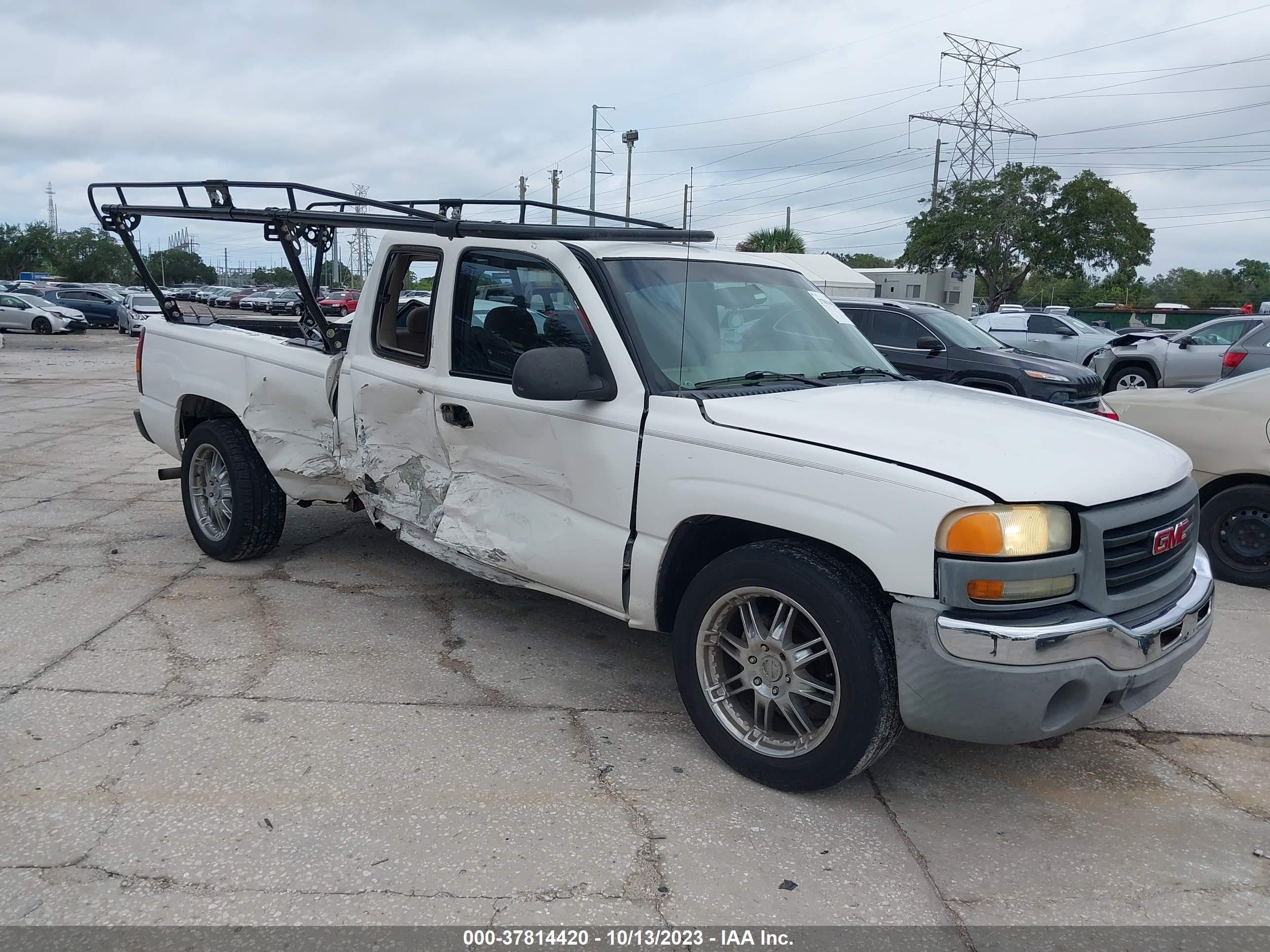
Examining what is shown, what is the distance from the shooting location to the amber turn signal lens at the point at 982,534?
9.48 feet

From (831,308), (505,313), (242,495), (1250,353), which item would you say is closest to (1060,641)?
(831,308)

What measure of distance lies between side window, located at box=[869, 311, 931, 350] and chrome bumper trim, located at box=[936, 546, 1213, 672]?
8.56 metres

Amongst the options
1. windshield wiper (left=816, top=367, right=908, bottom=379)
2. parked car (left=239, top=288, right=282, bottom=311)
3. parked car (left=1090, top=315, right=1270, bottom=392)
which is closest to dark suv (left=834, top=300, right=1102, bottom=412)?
parked car (left=1090, top=315, right=1270, bottom=392)

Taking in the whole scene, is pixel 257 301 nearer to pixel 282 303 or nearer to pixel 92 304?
pixel 282 303

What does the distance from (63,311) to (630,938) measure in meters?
40.1

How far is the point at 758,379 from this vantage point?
3.94 meters

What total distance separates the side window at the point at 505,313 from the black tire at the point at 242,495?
6.18 ft

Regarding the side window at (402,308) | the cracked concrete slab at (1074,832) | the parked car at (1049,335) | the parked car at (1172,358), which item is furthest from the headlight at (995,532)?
the parked car at (1049,335)

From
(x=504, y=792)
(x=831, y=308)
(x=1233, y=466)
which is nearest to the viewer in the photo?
(x=504, y=792)

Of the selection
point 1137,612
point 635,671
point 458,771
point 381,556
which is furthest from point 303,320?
point 1137,612

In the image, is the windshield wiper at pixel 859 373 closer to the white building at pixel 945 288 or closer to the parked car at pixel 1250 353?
the parked car at pixel 1250 353

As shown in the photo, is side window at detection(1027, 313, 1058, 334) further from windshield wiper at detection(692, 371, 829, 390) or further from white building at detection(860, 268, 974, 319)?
windshield wiper at detection(692, 371, 829, 390)

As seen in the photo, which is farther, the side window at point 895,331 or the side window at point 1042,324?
the side window at point 1042,324

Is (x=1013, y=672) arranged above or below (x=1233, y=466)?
below
